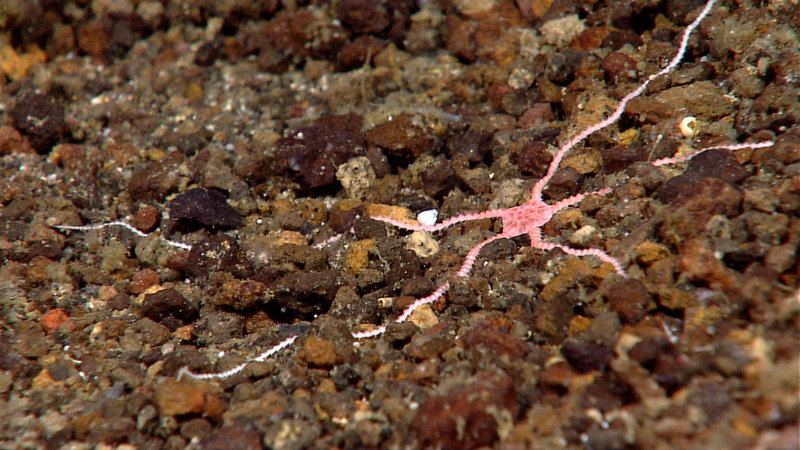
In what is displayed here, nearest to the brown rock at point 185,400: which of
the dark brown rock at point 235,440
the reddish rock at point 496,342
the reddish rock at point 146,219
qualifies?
the dark brown rock at point 235,440

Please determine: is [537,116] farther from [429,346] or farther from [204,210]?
[204,210]

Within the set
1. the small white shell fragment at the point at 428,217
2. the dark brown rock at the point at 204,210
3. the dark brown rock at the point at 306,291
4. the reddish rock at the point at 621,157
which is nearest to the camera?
the dark brown rock at the point at 306,291

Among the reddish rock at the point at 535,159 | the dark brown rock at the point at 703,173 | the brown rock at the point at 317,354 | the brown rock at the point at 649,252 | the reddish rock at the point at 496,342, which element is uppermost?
the dark brown rock at the point at 703,173

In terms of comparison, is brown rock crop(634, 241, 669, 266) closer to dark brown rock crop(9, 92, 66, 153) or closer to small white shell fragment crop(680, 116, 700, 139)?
small white shell fragment crop(680, 116, 700, 139)

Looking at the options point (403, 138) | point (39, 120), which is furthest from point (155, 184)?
point (403, 138)

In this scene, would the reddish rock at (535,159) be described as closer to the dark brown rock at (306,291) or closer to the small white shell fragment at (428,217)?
the small white shell fragment at (428,217)

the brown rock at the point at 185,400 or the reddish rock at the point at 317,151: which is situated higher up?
the reddish rock at the point at 317,151

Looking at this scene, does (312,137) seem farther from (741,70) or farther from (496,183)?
(741,70)

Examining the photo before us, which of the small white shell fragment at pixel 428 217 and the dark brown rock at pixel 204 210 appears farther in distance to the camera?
the dark brown rock at pixel 204 210
